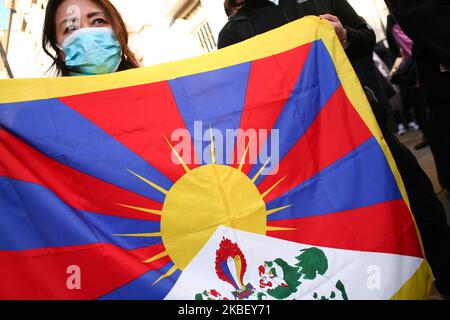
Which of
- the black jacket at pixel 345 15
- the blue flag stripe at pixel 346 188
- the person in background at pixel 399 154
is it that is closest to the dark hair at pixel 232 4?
the person in background at pixel 399 154

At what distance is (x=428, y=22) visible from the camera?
1.25m

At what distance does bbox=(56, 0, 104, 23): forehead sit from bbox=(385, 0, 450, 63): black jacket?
124 centimetres

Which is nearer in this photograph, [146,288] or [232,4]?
[146,288]

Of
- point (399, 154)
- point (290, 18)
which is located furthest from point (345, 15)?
point (399, 154)

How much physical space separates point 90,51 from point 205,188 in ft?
2.60

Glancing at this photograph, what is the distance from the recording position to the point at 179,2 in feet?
33.7

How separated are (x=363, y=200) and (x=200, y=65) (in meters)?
0.78

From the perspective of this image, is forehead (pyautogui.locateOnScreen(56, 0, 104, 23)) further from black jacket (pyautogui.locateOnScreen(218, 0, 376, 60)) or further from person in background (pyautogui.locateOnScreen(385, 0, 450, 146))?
person in background (pyautogui.locateOnScreen(385, 0, 450, 146))

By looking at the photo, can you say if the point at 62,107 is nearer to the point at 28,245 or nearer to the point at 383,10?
the point at 28,245

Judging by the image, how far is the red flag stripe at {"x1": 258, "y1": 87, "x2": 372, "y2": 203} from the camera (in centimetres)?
132

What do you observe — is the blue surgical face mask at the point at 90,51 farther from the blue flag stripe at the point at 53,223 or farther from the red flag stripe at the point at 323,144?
the red flag stripe at the point at 323,144

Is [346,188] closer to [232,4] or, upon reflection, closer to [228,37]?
[228,37]
